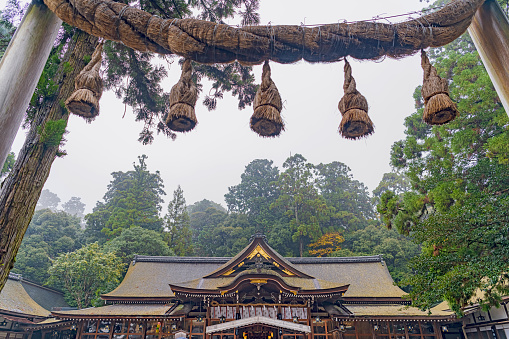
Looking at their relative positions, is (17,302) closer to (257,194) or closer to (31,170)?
(31,170)

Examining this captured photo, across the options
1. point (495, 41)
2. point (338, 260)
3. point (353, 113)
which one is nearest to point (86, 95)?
point (353, 113)

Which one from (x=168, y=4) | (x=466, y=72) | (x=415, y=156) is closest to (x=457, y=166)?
(x=415, y=156)

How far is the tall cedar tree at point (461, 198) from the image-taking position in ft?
17.2

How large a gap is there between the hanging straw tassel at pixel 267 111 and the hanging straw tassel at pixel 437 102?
101 cm

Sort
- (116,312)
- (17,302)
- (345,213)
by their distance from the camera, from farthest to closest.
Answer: (345,213), (17,302), (116,312)

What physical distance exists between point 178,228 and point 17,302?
17417 mm

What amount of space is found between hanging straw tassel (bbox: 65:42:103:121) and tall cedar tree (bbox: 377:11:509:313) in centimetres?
594

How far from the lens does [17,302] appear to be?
49.8 feet

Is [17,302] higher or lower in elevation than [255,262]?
lower

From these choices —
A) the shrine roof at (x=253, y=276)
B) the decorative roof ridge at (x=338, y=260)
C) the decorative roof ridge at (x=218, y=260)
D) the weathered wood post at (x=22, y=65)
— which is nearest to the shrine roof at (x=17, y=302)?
the decorative roof ridge at (x=218, y=260)

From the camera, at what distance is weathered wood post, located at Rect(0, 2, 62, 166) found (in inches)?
77.8

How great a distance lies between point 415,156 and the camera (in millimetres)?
10258

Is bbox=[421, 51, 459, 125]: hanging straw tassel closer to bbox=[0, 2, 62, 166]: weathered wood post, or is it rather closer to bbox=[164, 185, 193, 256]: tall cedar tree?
bbox=[0, 2, 62, 166]: weathered wood post

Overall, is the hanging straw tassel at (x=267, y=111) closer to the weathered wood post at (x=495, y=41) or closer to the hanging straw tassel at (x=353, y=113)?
the hanging straw tassel at (x=353, y=113)
